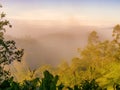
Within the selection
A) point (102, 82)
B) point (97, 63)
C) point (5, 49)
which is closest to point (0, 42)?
point (5, 49)

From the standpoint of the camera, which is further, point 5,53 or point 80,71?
point 80,71

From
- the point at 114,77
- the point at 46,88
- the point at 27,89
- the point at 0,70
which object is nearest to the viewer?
the point at 46,88

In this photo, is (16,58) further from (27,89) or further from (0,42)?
(27,89)

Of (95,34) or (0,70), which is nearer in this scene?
(0,70)

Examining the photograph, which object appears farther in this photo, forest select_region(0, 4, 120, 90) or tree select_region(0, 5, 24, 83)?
tree select_region(0, 5, 24, 83)

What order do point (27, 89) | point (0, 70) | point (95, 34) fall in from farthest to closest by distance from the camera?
1. point (95, 34)
2. point (0, 70)
3. point (27, 89)

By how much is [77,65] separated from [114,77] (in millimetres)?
52937

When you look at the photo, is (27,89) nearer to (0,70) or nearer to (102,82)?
(102,82)

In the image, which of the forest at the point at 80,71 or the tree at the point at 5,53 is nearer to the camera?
the forest at the point at 80,71

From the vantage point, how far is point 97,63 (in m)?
79.0

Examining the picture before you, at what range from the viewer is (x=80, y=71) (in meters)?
71.8

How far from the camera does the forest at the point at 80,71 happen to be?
12.6 metres

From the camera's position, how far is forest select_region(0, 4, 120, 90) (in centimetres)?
1262

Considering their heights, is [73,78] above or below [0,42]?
below
